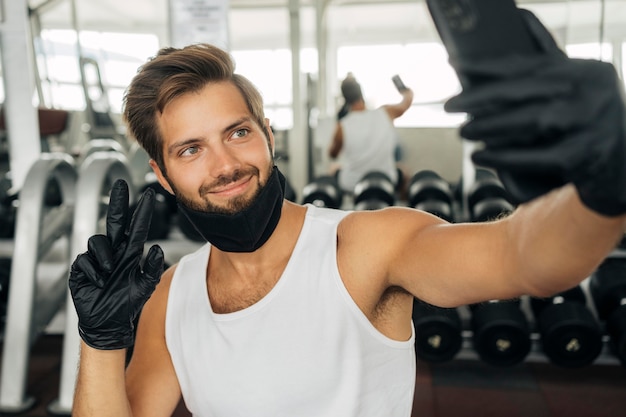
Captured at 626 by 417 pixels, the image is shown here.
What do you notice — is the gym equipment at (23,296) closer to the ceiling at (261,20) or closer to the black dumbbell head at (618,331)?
the black dumbbell head at (618,331)

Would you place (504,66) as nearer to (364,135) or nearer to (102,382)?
(102,382)

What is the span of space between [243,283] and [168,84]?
41 centimetres

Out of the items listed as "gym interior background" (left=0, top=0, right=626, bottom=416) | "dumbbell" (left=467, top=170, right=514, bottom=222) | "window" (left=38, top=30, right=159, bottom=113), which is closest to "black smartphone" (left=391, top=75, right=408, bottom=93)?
"gym interior background" (left=0, top=0, right=626, bottom=416)

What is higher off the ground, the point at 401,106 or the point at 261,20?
the point at 261,20

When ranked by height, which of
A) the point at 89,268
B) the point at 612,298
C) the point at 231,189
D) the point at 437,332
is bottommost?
the point at 437,332

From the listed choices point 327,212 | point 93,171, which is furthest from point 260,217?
point 93,171

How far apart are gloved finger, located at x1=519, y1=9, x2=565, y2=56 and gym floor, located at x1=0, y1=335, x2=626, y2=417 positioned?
6.47 feet

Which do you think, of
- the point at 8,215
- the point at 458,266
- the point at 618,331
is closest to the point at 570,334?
the point at 618,331

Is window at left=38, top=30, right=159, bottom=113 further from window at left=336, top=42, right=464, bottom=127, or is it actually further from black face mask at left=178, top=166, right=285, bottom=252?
black face mask at left=178, top=166, right=285, bottom=252

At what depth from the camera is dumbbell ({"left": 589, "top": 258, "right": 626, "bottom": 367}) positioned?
2.20 metres

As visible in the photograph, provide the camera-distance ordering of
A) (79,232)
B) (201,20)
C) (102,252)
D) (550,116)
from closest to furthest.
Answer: (550,116) < (102,252) < (79,232) < (201,20)

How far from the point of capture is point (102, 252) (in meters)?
0.99

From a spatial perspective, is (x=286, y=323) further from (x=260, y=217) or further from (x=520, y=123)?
(x=520, y=123)

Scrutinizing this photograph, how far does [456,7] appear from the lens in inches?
19.1
